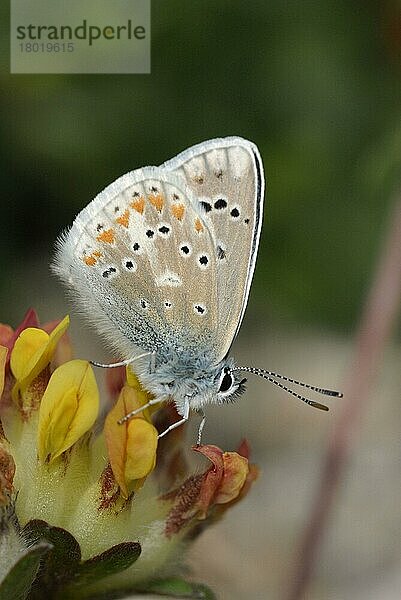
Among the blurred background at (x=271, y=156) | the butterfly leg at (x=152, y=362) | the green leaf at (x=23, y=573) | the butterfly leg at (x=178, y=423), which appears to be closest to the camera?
the green leaf at (x=23, y=573)

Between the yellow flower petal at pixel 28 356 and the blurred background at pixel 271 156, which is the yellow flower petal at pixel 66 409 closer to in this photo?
the yellow flower petal at pixel 28 356

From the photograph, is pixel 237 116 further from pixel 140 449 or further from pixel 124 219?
pixel 140 449

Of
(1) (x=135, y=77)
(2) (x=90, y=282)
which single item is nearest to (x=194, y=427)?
(1) (x=135, y=77)

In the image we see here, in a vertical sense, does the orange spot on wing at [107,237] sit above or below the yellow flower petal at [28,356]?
above

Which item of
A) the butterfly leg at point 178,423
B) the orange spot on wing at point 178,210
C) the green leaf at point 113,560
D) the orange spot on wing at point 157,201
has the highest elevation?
the orange spot on wing at point 157,201

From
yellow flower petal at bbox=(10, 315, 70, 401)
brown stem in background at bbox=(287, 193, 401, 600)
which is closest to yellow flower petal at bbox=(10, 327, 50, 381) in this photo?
yellow flower petal at bbox=(10, 315, 70, 401)

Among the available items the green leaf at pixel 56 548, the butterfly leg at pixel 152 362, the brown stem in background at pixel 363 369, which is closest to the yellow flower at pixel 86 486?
the green leaf at pixel 56 548

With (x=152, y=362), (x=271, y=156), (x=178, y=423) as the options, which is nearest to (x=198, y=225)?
(x=152, y=362)
